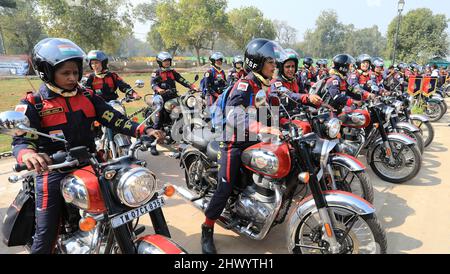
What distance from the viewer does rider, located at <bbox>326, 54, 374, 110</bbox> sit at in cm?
505

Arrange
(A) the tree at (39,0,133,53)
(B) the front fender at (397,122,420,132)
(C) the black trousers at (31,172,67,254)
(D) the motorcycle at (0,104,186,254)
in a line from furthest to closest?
1. (A) the tree at (39,0,133,53)
2. (B) the front fender at (397,122,420,132)
3. (C) the black trousers at (31,172,67,254)
4. (D) the motorcycle at (0,104,186,254)

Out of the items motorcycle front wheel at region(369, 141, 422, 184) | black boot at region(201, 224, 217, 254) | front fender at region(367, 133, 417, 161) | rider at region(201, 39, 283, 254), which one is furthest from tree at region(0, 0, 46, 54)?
black boot at region(201, 224, 217, 254)

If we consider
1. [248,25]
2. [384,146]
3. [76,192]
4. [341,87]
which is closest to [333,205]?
[76,192]

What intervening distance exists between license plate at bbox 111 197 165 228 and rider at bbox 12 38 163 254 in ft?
1.57

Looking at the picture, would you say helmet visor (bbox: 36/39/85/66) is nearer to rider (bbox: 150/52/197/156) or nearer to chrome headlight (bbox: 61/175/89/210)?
chrome headlight (bbox: 61/175/89/210)

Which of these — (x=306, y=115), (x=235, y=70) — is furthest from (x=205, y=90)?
(x=306, y=115)

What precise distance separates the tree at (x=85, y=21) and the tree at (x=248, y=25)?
79.6ft

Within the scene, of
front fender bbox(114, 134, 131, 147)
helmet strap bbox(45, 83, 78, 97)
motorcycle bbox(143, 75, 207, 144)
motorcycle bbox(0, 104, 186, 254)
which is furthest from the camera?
motorcycle bbox(143, 75, 207, 144)

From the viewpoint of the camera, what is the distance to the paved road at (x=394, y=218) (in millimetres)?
3170

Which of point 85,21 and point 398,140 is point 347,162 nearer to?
point 398,140

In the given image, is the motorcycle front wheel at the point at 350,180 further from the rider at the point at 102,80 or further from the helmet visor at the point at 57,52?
the rider at the point at 102,80

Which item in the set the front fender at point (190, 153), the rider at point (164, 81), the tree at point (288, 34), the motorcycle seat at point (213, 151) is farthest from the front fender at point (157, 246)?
the tree at point (288, 34)
